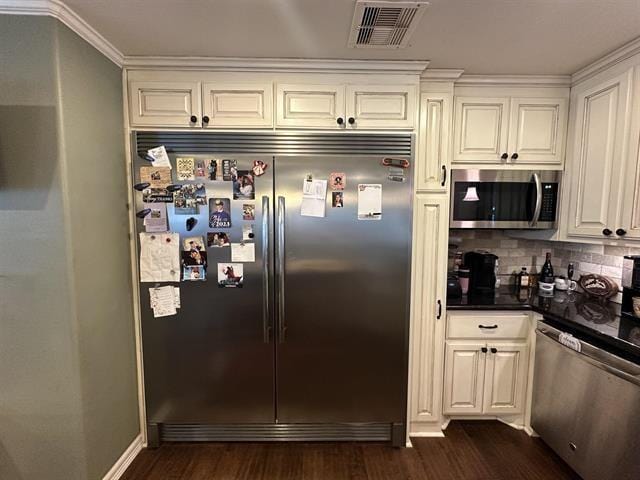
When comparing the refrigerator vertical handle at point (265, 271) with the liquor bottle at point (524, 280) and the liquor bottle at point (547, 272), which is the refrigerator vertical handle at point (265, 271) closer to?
the liquor bottle at point (524, 280)

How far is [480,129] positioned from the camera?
2072 millimetres

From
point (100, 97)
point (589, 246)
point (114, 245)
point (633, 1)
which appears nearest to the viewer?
point (633, 1)

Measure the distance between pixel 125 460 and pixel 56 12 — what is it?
7.73ft

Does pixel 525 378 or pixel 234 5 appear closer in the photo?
pixel 234 5

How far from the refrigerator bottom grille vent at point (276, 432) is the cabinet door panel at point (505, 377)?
2.46ft

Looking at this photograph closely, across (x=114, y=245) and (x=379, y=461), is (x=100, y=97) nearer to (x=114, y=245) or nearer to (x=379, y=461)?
(x=114, y=245)

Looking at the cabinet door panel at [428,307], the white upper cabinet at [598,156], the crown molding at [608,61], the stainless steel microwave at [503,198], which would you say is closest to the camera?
the crown molding at [608,61]

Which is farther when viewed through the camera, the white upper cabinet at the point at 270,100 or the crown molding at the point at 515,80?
the crown molding at the point at 515,80

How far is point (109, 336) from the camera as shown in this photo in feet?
5.59

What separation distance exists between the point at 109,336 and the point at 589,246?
128 inches

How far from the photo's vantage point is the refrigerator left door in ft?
6.03

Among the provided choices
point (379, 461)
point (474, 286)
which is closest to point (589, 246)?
point (474, 286)

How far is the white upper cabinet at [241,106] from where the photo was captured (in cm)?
185

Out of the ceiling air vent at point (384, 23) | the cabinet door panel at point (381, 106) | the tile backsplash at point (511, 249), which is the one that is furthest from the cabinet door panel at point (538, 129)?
the ceiling air vent at point (384, 23)
